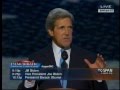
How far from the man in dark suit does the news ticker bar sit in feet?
0.10

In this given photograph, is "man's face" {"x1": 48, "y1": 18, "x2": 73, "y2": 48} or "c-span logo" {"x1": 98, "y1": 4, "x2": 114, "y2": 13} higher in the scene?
"c-span logo" {"x1": 98, "y1": 4, "x2": 114, "y2": 13}

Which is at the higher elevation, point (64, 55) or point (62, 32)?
point (62, 32)

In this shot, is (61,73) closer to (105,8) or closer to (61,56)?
(61,56)

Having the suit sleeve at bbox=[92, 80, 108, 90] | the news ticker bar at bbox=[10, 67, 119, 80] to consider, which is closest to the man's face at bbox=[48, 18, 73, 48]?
the news ticker bar at bbox=[10, 67, 119, 80]

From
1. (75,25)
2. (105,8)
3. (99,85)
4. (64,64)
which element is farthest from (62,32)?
(99,85)

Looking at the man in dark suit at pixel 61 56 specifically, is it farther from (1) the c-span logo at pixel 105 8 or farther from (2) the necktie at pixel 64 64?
(1) the c-span logo at pixel 105 8

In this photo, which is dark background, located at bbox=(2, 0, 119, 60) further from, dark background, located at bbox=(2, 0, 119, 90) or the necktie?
the necktie

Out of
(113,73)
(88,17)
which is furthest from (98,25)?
(113,73)

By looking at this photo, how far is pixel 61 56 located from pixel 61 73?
15cm

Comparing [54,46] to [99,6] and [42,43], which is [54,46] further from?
[99,6]

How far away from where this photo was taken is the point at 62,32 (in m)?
5.44

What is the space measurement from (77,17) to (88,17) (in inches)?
3.9

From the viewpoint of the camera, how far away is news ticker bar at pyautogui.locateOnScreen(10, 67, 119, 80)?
17.8 ft

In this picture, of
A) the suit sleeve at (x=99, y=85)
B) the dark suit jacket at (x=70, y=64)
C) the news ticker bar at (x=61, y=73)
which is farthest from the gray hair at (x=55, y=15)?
the suit sleeve at (x=99, y=85)
